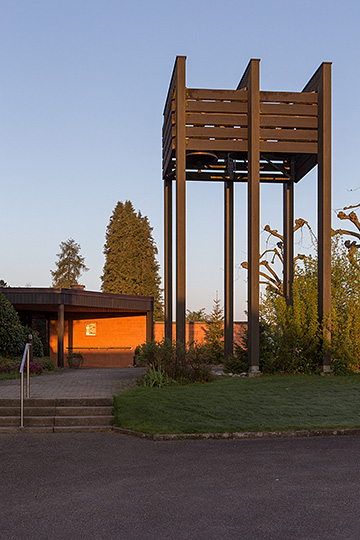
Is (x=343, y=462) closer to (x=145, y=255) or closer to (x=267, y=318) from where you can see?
(x=267, y=318)

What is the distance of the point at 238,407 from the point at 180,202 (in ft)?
22.7

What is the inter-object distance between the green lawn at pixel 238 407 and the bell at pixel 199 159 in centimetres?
668

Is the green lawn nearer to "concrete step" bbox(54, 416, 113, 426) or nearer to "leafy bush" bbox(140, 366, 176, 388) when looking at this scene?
"concrete step" bbox(54, 416, 113, 426)

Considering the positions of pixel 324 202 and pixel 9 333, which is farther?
pixel 9 333

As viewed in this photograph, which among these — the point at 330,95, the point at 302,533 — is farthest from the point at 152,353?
the point at 302,533

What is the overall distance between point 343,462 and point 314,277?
10947mm

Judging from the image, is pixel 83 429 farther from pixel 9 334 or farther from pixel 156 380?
pixel 9 334

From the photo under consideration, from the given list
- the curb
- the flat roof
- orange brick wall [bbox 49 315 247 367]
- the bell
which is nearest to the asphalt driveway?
the curb

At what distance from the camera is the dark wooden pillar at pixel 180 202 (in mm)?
15805

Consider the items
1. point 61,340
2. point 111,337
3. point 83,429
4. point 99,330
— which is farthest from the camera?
point 99,330

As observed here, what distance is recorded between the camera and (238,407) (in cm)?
1085

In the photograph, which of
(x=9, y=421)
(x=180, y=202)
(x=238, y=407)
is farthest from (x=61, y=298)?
(x=238, y=407)

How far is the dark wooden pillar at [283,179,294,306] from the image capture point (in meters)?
19.6

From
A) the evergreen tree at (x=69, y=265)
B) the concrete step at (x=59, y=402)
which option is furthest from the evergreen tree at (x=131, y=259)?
the concrete step at (x=59, y=402)
